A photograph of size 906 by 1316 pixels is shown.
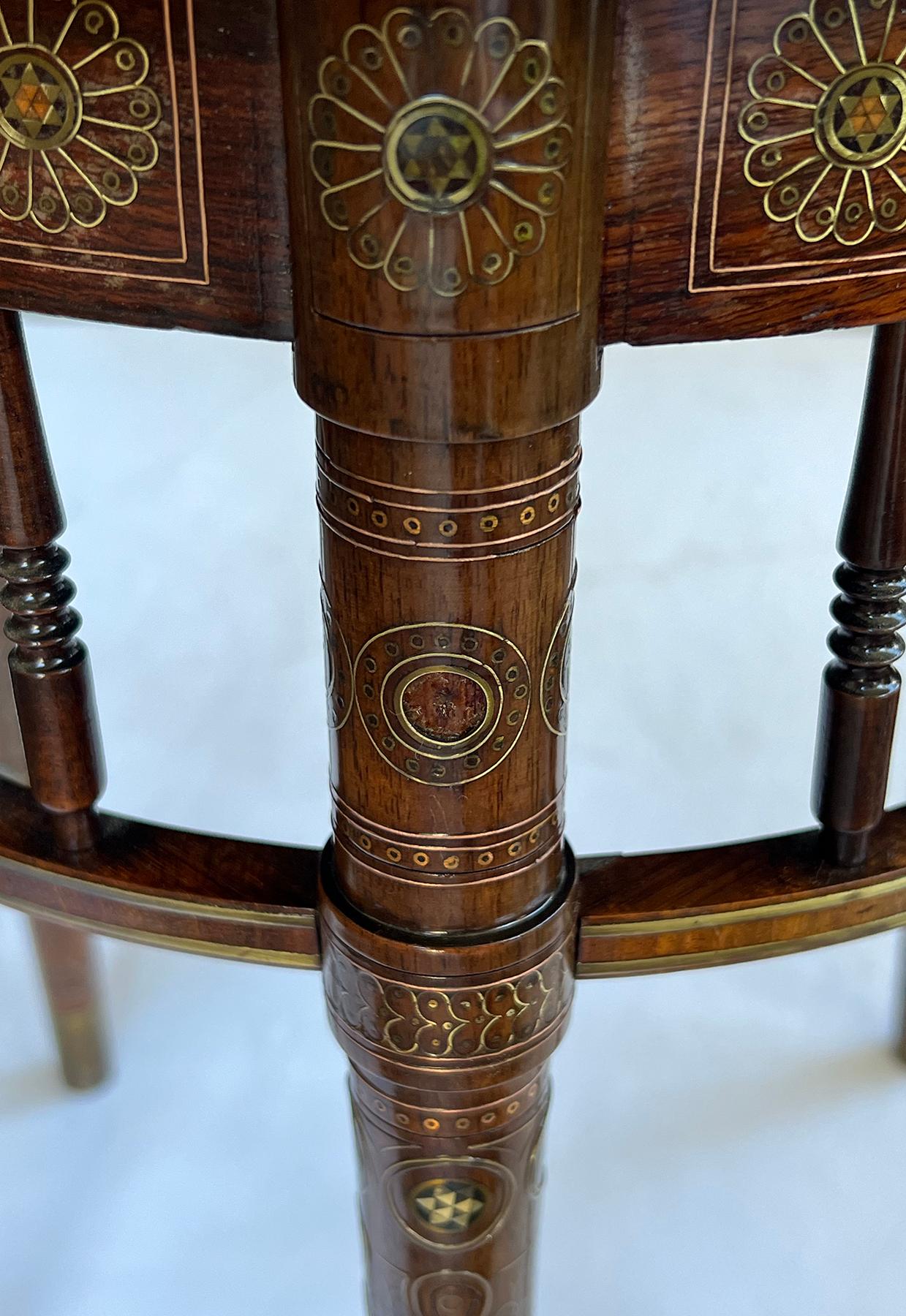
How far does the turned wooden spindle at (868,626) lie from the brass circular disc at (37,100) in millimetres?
381

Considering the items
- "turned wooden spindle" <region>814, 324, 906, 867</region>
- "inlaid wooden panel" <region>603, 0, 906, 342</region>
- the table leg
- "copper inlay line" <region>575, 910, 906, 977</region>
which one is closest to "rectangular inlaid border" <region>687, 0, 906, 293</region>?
"inlaid wooden panel" <region>603, 0, 906, 342</region>

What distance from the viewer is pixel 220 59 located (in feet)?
1.81

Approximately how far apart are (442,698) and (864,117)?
28 centimetres

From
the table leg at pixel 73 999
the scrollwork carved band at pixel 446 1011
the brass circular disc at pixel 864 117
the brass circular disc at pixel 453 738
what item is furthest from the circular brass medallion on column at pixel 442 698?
the table leg at pixel 73 999

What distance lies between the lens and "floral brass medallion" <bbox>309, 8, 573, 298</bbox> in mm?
503

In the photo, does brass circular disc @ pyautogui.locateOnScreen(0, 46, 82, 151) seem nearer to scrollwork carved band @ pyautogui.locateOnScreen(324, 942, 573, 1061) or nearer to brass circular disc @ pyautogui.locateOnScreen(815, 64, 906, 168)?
brass circular disc @ pyautogui.locateOnScreen(815, 64, 906, 168)

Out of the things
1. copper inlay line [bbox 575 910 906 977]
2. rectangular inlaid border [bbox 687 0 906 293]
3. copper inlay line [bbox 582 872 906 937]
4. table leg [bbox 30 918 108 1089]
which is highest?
rectangular inlaid border [bbox 687 0 906 293]

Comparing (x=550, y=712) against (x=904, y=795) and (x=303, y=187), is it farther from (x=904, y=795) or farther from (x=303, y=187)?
(x=904, y=795)

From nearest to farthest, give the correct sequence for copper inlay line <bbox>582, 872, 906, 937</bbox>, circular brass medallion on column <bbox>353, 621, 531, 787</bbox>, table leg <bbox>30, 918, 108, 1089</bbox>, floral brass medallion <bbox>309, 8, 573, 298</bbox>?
floral brass medallion <bbox>309, 8, 573, 298</bbox> < circular brass medallion on column <bbox>353, 621, 531, 787</bbox> < copper inlay line <bbox>582, 872, 906, 937</bbox> < table leg <bbox>30, 918, 108, 1089</bbox>

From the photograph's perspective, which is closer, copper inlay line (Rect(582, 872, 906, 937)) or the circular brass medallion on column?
the circular brass medallion on column

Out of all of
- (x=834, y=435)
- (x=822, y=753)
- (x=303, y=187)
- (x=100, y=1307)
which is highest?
(x=303, y=187)

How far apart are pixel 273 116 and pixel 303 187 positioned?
0.10ft

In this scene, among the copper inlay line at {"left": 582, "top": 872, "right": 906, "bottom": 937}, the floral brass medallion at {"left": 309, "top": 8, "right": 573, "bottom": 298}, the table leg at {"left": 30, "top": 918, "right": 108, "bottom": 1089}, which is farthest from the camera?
the table leg at {"left": 30, "top": 918, "right": 108, "bottom": 1089}

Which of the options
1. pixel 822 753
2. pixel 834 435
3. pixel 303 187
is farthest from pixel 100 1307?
pixel 834 435
